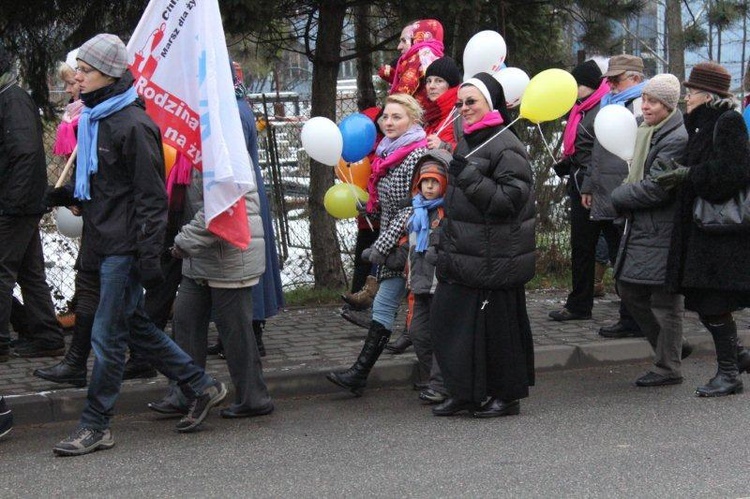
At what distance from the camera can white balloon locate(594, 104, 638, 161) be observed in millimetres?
7039

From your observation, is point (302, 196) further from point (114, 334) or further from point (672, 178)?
point (114, 334)

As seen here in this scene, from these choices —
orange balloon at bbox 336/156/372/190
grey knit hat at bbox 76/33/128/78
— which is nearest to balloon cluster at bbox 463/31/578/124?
orange balloon at bbox 336/156/372/190

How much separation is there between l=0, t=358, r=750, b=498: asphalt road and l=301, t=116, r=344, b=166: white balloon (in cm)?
150

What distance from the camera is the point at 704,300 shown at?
6.55 m

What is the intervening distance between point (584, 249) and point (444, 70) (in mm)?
2093

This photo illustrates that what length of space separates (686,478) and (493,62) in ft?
10.7

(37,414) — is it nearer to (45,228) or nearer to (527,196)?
(527,196)

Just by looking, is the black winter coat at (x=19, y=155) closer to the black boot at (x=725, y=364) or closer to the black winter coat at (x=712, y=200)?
the black winter coat at (x=712, y=200)

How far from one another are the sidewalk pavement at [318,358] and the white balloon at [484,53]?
1883mm

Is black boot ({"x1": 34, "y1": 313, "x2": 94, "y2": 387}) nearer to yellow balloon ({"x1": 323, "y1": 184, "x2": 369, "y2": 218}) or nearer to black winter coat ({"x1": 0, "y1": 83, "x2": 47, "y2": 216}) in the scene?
black winter coat ({"x1": 0, "y1": 83, "x2": 47, "y2": 216})

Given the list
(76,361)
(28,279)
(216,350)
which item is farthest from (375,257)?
(28,279)

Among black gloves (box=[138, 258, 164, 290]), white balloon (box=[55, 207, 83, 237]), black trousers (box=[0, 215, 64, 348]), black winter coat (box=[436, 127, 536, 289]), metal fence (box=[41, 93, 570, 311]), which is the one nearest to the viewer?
black gloves (box=[138, 258, 164, 290])

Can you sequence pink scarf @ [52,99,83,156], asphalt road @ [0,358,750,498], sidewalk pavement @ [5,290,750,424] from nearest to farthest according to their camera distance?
asphalt road @ [0,358,750,498] → sidewalk pavement @ [5,290,750,424] → pink scarf @ [52,99,83,156]

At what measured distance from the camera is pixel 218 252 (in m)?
5.91
